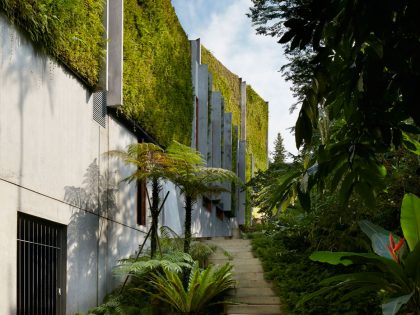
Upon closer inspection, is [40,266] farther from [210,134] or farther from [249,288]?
[210,134]

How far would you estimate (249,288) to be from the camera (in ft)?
35.5

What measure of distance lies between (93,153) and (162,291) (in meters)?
2.32

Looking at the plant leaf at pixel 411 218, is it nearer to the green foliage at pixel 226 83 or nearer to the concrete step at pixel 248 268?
the concrete step at pixel 248 268

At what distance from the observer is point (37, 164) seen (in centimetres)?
751

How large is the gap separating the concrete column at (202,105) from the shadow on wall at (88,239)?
8.10m

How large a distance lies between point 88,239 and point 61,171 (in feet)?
4.38

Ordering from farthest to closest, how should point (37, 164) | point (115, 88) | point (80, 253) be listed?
point (115, 88), point (80, 253), point (37, 164)

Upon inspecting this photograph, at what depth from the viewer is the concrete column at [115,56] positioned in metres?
10.1

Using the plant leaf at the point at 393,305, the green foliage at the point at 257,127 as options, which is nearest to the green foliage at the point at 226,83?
the green foliage at the point at 257,127

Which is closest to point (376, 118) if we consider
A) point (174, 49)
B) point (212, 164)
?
point (174, 49)

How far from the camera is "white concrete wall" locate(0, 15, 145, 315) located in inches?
266

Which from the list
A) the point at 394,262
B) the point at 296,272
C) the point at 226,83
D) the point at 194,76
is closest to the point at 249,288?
the point at 296,272

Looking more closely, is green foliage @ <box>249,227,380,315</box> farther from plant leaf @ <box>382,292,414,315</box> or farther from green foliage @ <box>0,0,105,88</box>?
green foliage @ <box>0,0,105,88</box>

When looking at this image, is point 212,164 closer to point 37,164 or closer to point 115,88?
point 115,88
